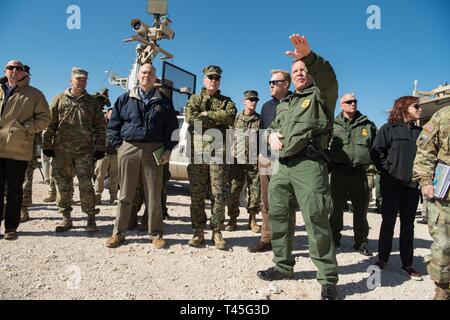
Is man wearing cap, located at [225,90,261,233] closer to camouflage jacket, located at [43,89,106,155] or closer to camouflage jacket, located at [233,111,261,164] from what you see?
camouflage jacket, located at [233,111,261,164]

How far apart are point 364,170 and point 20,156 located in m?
4.50

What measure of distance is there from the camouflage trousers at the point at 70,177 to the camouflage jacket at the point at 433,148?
400 cm

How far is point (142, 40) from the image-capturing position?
11.0 metres

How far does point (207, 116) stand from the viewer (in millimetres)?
3744

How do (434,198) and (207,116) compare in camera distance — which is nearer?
(434,198)

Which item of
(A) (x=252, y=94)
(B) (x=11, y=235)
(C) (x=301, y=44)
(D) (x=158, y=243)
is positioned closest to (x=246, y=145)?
(A) (x=252, y=94)

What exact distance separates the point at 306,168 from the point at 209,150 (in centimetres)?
143

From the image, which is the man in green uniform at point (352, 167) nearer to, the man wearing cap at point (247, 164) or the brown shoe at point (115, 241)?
the man wearing cap at point (247, 164)

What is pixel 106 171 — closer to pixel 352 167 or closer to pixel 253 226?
pixel 253 226

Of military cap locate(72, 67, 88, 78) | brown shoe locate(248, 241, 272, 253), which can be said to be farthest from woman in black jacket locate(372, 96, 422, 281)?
military cap locate(72, 67, 88, 78)

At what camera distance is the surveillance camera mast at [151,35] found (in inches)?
427

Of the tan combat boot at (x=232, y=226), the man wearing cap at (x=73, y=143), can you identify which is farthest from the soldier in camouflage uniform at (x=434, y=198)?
the man wearing cap at (x=73, y=143)
